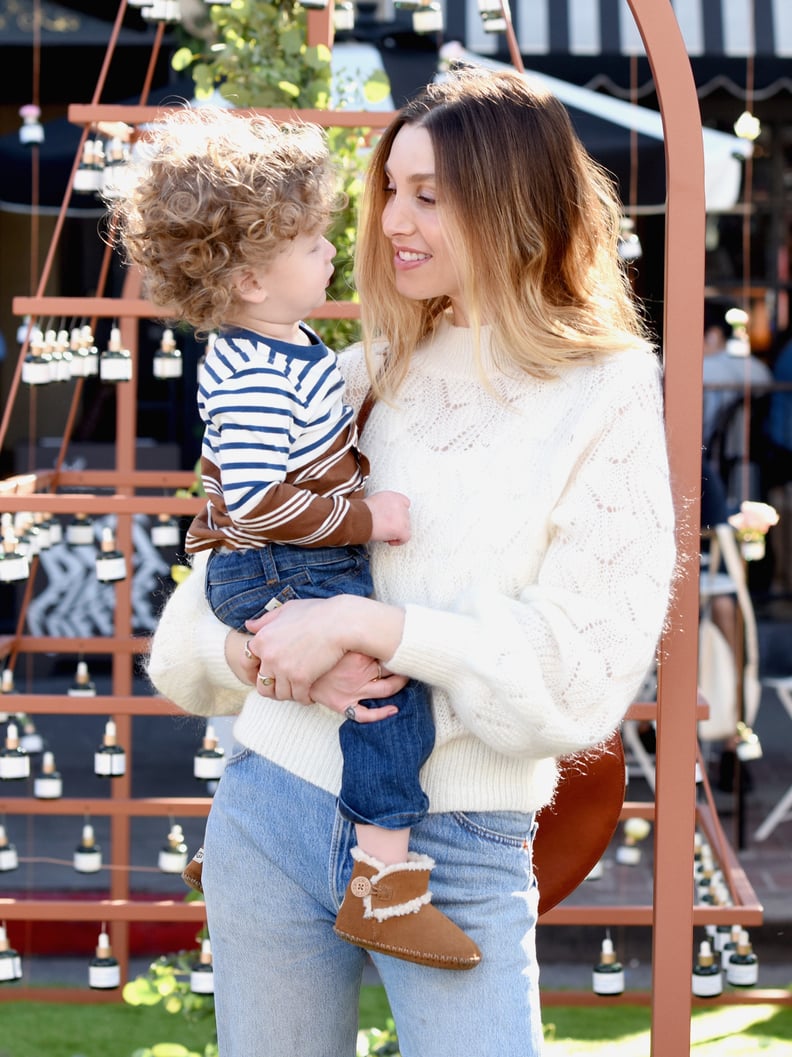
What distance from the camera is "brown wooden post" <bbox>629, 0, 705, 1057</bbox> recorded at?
6.86ft

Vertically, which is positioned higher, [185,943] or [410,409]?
[410,409]

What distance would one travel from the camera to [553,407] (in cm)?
187

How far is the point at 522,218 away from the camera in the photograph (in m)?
1.85

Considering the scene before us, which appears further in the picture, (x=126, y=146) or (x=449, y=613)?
(x=126, y=146)

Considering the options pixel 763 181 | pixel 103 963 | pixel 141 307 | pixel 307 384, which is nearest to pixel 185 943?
pixel 103 963

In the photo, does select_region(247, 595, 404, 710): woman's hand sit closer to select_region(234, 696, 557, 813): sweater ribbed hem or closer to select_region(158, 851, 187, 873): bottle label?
select_region(234, 696, 557, 813): sweater ribbed hem

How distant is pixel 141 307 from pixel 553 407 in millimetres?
1484

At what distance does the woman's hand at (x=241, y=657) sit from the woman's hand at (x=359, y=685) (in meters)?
0.11

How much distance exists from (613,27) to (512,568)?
228 inches

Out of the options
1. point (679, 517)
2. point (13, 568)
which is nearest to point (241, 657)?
point (679, 517)

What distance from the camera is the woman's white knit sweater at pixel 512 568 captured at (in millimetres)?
1746

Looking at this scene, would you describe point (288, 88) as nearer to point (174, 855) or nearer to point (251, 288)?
point (251, 288)

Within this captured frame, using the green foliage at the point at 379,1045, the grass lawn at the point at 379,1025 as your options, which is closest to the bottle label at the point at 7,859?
the grass lawn at the point at 379,1025

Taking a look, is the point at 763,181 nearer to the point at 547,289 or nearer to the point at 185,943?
the point at 185,943
